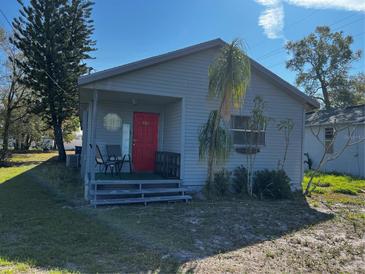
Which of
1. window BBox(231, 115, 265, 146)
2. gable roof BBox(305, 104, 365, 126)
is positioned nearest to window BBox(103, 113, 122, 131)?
window BBox(231, 115, 265, 146)

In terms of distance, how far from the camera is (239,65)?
25.9 ft

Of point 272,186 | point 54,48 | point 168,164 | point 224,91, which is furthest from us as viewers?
point 54,48

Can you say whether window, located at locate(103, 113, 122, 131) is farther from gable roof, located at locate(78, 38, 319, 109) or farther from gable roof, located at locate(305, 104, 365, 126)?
gable roof, located at locate(305, 104, 365, 126)

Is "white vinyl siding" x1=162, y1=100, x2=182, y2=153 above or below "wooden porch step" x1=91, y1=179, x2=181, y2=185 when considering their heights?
above

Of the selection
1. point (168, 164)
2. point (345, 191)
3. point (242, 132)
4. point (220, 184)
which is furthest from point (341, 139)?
point (168, 164)

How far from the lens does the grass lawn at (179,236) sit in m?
3.95

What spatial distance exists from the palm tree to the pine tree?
495 inches

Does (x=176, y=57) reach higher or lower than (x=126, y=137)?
higher

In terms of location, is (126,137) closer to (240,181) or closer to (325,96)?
(240,181)

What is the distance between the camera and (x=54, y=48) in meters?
18.3

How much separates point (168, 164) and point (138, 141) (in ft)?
4.79

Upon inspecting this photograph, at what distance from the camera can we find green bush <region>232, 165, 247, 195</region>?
9023mm

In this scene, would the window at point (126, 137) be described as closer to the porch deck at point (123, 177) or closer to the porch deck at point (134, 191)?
the porch deck at point (123, 177)

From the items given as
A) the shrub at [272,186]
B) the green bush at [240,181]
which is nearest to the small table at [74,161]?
the green bush at [240,181]
